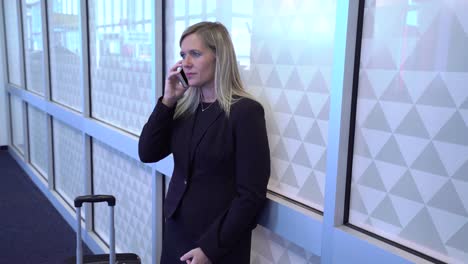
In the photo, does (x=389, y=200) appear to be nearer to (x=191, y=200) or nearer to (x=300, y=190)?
(x=300, y=190)

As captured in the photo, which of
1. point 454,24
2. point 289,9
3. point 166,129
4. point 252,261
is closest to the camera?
point 454,24

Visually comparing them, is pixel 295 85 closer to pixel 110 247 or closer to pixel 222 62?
pixel 222 62

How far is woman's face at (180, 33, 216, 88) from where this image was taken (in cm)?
148

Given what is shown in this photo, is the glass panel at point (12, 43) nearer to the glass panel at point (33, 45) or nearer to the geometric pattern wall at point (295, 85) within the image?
the glass panel at point (33, 45)

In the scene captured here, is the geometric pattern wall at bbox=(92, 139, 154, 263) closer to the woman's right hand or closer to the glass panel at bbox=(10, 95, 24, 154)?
the woman's right hand

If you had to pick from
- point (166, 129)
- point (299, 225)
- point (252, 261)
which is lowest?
point (252, 261)

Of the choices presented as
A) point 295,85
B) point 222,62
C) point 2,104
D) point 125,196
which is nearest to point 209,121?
point 222,62

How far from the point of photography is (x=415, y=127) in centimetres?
112

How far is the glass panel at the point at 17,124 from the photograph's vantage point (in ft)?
21.1

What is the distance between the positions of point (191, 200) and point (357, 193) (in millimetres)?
599

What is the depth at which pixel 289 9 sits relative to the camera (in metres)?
1.49

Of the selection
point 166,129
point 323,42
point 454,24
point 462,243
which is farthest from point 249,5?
point 462,243

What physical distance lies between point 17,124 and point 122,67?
469cm

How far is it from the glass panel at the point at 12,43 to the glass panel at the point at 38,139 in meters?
0.93
